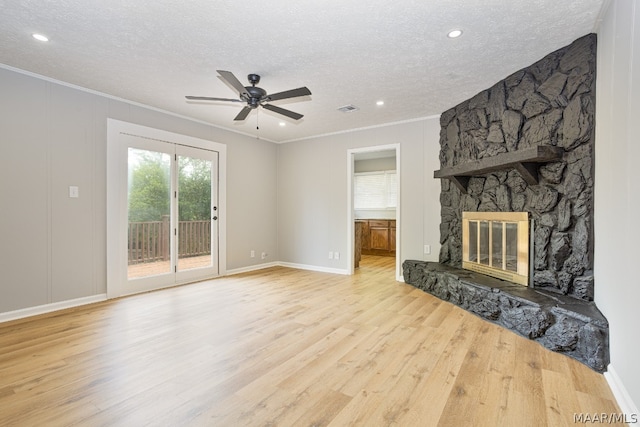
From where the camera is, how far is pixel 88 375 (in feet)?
6.73

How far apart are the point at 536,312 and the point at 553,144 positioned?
60.9 inches

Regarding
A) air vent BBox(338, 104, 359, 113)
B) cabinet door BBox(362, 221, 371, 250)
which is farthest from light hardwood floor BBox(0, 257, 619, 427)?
cabinet door BBox(362, 221, 371, 250)

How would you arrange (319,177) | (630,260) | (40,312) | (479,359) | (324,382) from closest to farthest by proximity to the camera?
(630,260)
(324,382)
(479,359)
(40,312)
(319,177)

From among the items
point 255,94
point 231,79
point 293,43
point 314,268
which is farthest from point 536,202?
point 314,268

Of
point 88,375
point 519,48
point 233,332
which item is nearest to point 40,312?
point 88,375

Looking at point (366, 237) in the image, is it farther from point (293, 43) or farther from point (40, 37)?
point (40, 37)

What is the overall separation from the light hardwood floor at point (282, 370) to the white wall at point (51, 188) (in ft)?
1.43

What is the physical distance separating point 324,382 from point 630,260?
1.94m

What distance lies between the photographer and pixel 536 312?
8.43 ft

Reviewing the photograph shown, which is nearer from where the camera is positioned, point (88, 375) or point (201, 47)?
point (88, 375)

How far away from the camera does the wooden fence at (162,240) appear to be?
4.16m

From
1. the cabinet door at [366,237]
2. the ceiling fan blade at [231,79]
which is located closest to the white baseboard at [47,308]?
the ceiling fan blade at [231,79]

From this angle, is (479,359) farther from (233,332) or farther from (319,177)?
(319,177)

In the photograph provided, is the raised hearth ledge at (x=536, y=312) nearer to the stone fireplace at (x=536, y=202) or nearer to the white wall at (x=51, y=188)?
the stone fireplace at (x=536, y=202)
